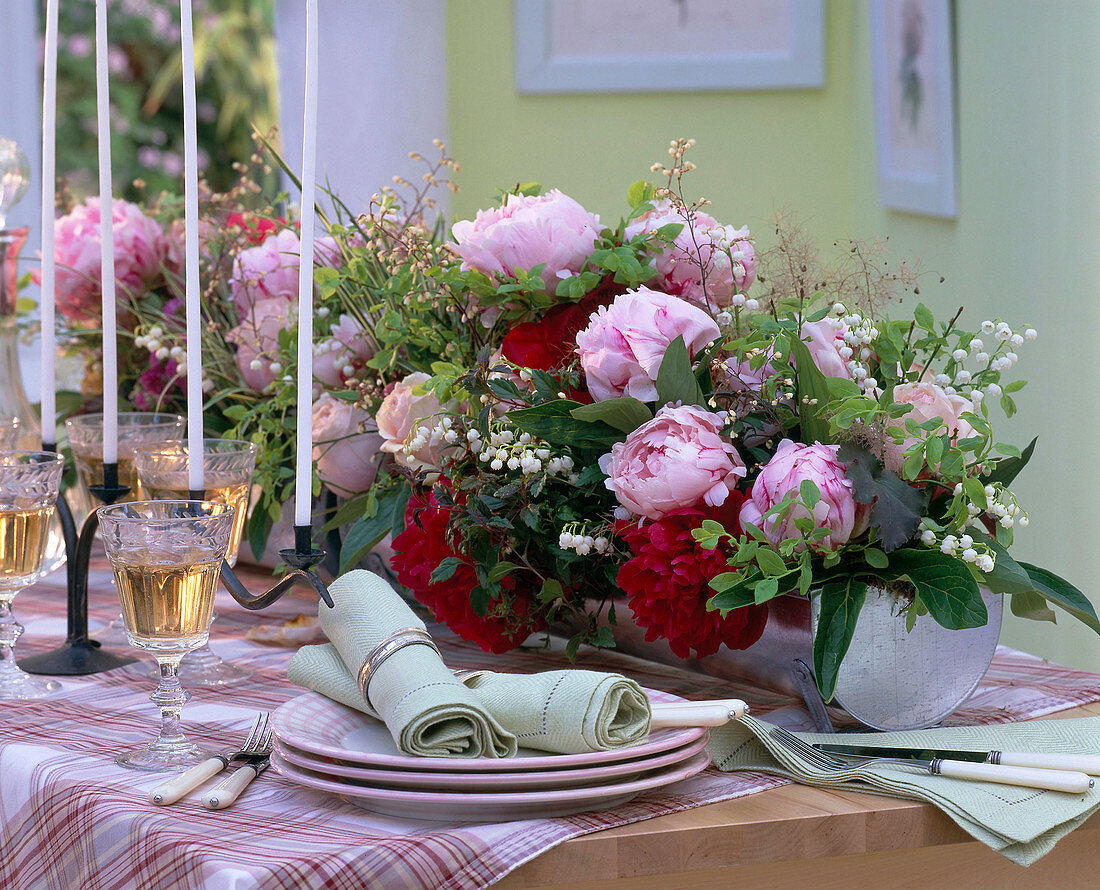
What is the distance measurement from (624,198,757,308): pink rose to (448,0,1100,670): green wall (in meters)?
0.80

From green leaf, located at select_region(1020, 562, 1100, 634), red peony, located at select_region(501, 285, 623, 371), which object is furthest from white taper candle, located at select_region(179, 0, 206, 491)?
green leaf, located at select_region(1020, 562, 1100, 634)

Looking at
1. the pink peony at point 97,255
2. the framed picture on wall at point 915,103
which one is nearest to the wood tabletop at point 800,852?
the pink peony at point 97,255

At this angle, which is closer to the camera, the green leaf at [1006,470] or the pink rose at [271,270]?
the green leaf at [1006,470]

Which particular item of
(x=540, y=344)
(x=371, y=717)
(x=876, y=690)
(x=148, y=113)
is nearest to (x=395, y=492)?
(x=540, y=344)

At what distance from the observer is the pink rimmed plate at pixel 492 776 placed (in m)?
0.69

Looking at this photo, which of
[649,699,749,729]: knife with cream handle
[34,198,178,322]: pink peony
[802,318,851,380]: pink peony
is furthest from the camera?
[34,198,178,322]: pink peony

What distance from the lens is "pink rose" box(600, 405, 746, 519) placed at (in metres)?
0.84

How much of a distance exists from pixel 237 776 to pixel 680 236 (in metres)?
0.54

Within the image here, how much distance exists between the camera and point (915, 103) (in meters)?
2.29

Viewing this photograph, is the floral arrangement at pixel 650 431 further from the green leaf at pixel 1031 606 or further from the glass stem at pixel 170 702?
the glass stem at pixel 170 702

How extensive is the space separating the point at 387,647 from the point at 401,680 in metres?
0.04

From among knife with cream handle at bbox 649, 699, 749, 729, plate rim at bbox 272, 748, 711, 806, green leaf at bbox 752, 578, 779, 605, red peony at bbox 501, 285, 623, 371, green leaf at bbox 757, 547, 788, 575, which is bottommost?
plate rim at bbox 272, 748, 711, 806

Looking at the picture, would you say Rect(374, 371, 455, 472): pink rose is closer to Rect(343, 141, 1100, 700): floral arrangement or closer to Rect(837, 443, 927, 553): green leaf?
Rect(343, 141, 1100, 700): floral arrangement

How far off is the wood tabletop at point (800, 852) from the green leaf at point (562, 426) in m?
0.29
